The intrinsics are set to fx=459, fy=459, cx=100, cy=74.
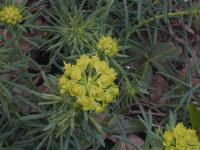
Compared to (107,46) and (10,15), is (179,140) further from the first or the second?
(10,15)

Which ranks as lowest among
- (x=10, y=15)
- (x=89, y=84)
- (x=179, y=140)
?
(x=179, y=140)

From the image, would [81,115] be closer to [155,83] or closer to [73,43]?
[73,43]

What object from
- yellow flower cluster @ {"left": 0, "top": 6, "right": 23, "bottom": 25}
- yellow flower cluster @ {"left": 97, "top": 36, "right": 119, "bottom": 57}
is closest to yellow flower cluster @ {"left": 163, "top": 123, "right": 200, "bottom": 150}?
yellow flower cluster @ {"left": 97, "top": 36, "right": 119, "bottom": 57}

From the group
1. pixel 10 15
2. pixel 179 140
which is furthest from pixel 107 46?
pixel 179 140

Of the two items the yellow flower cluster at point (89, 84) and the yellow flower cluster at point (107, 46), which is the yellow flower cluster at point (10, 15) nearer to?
the yellow flower cluster at point (107, 46)

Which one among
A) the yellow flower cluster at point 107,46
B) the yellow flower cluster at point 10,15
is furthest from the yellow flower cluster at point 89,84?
the yellow flower cluster at point 10,15

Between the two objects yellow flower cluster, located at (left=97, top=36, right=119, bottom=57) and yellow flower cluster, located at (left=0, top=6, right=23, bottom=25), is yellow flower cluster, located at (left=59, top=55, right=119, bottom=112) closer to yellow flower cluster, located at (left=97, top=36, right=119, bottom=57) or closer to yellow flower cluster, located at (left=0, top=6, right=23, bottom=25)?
yellow flower cluster, located at (left=97, top=36, right=119, bottom=57)
